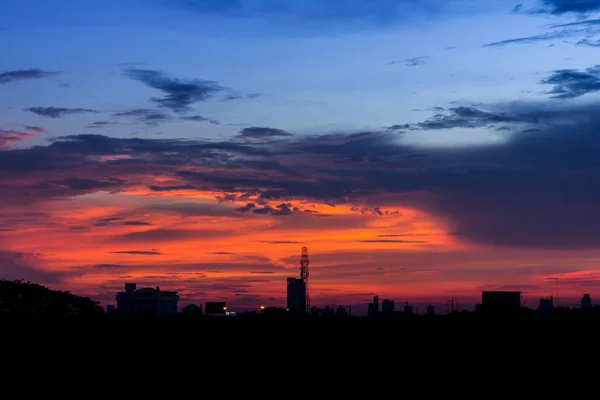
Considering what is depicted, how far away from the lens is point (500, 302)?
104812 mm

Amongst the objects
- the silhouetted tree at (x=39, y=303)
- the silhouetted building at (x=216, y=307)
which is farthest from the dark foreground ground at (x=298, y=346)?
the silhouetted building at (x=216, y=307)

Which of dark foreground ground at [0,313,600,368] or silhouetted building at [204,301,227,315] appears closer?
dark foreground ground at [0,313,600,368]

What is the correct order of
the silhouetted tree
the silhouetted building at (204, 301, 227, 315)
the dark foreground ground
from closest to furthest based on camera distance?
1. the dark foreground ground
2. the silhouetted tree
3. the silhouetted building at (204, 301, 227, 315)

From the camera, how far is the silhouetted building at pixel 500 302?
10269 cm

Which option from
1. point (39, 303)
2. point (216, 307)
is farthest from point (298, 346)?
point (216, 307)

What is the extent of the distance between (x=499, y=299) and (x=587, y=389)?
55.7 metres

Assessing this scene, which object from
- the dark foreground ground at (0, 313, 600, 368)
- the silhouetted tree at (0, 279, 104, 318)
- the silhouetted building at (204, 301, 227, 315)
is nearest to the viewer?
the dark foreground ground at (0, 313, 600, 368)

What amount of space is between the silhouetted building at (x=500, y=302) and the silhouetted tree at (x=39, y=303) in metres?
45.4

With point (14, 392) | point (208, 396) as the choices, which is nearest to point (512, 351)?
point (208, 396)

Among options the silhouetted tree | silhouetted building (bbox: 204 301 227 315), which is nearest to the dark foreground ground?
the silhouetted tree

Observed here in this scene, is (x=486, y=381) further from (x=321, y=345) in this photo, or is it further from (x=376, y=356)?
(x=321, y=345)

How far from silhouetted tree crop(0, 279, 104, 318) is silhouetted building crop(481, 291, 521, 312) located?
45368mm

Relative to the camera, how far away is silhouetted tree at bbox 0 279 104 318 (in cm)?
9188

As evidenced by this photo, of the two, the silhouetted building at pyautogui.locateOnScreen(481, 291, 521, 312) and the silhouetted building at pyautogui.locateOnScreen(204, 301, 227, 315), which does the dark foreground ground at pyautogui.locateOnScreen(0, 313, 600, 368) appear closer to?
the silhouetted building at pyautogui.locateOnScreen(481, 291, 521, 312)
